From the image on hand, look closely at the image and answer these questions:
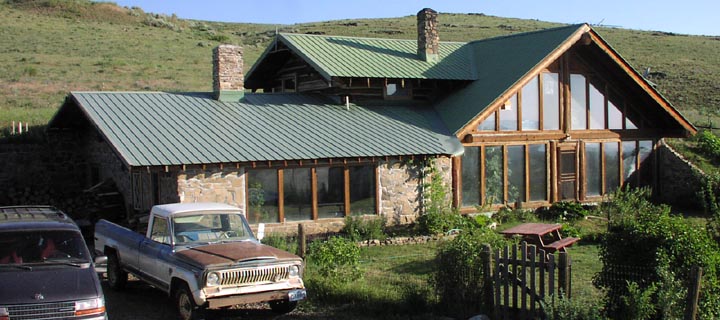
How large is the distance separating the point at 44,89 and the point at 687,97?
36.3m

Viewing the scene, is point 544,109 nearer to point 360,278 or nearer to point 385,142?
point 385,142

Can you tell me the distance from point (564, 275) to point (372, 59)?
47.1 feet

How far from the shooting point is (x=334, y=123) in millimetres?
20000

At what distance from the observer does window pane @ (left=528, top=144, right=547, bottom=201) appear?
21703mm

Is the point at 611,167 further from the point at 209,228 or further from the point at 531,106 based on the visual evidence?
the point at 209,228

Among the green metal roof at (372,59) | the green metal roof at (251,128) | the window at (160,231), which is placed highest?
the green metal roof at (372,59)

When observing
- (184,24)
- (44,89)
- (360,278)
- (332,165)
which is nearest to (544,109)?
(332,165)

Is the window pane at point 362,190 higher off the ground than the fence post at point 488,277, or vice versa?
the window pane at point 362,190

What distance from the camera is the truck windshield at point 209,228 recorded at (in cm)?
1109

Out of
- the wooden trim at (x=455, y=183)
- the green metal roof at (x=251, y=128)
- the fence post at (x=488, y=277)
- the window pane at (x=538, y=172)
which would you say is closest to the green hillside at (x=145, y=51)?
the green metal roof at (x=251, y=128)

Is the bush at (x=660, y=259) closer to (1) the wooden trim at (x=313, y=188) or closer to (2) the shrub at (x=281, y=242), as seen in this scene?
(2) the shrub at (x=281, y=242)

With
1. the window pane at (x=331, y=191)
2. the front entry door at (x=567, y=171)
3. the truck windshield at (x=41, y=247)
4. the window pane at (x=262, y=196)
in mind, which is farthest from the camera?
the front entry door at (x=567, y=171)

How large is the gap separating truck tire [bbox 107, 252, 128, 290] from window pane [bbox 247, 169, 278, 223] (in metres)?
4.69

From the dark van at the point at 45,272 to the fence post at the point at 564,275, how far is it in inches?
228
